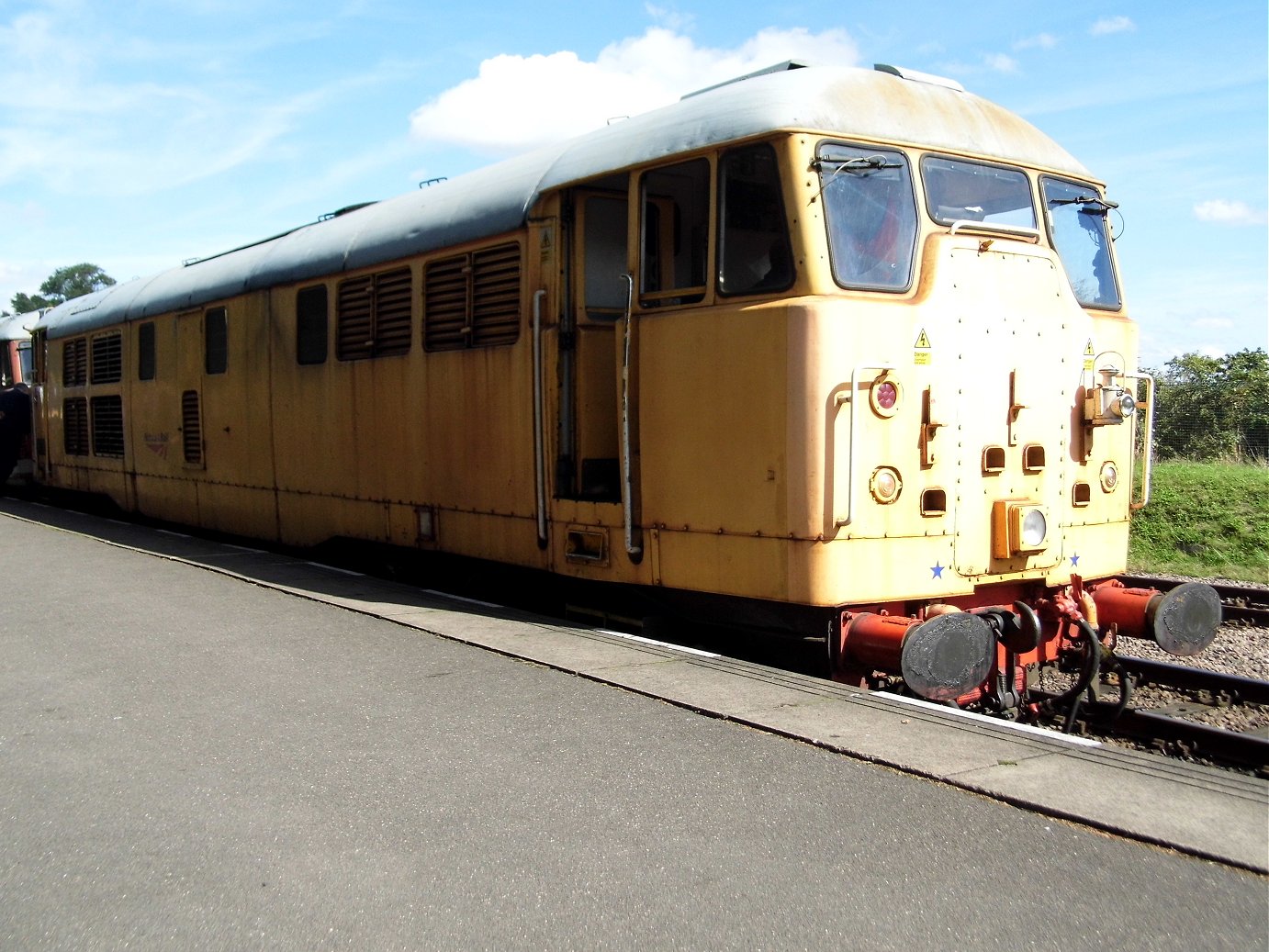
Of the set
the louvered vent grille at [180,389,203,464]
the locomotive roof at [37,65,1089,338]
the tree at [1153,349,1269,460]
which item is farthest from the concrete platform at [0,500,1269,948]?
the tree at [1153,349,1269,460]

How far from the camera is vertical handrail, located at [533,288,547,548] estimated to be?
7.13 meters

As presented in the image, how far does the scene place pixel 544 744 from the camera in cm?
485

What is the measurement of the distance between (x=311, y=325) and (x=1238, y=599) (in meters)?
8.05

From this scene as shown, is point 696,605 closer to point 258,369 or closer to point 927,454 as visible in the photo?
point 927,454

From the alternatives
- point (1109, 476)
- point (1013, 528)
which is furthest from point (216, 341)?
point (1109, 476)

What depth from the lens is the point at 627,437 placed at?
6.54m

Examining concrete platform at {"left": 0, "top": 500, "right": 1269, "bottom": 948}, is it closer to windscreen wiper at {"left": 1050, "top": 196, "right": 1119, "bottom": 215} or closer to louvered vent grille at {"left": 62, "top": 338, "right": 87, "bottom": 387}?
windscreen wiper at {"left": 1050, "top": 196, "right": 1119, "bottom": 215}

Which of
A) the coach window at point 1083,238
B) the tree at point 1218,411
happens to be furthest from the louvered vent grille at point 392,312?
the tree at point 1218,411

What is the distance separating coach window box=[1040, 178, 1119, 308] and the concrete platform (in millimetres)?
3021

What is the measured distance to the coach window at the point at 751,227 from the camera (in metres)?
5.91

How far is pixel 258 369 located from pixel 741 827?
8162 mm

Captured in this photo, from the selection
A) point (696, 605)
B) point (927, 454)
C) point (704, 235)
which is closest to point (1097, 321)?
point (927, 454)

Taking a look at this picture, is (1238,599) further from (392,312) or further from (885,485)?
(392,312)

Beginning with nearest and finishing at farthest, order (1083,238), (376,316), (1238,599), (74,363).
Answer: (1083,238)
(376,316)
(1238,599)
(74,363)
